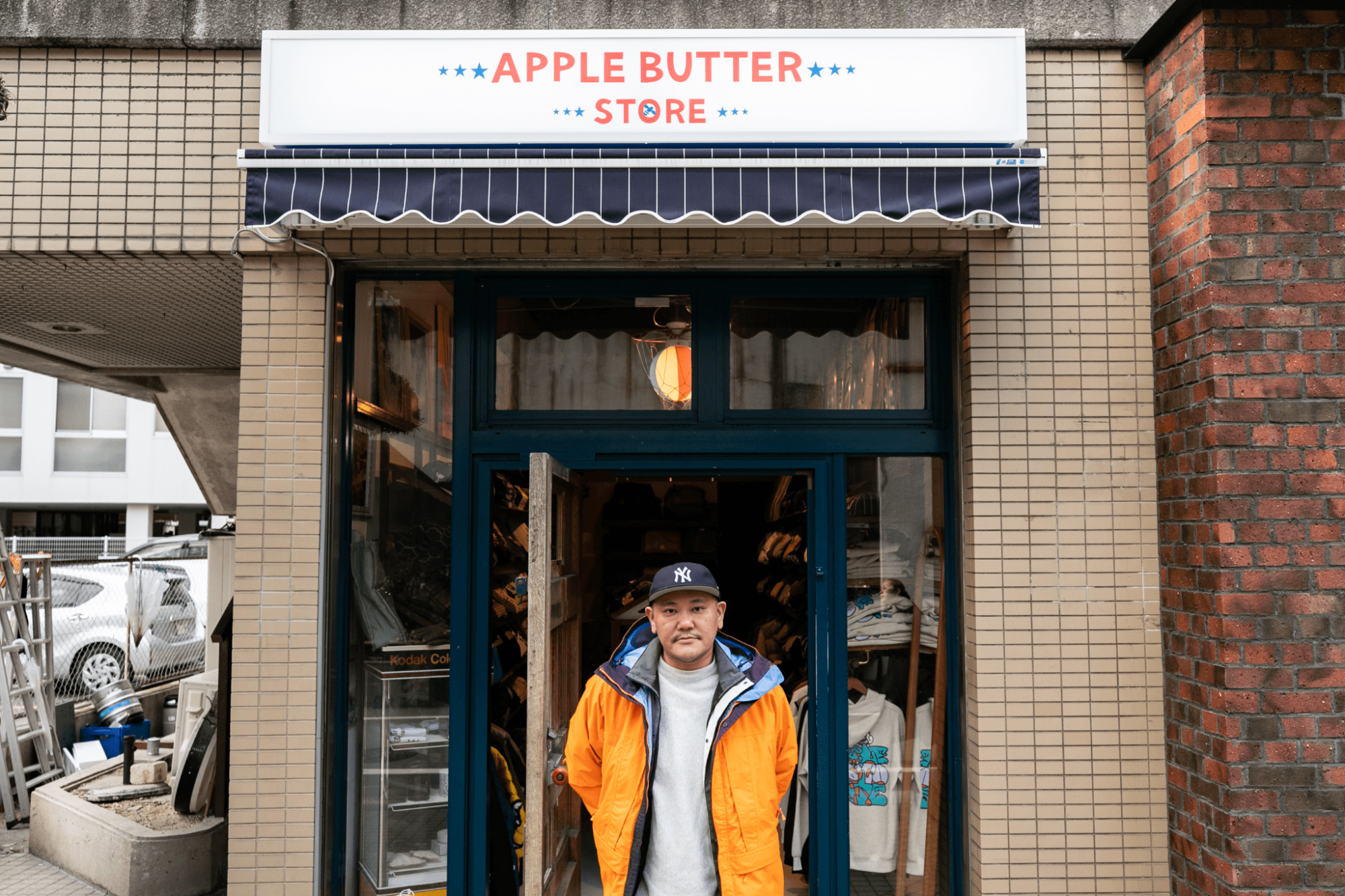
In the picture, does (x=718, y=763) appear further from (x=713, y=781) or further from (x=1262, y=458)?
(x=1262, y=458)

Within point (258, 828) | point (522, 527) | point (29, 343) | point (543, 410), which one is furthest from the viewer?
point (29, 343)

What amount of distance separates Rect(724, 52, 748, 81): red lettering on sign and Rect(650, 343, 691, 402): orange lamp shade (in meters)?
1.25

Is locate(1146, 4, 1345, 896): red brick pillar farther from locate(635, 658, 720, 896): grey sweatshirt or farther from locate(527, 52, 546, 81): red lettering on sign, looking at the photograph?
locate(527, 52, 546, 81): red lettering on sign

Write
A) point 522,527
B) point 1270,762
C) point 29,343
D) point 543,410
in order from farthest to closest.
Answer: point 29,343 < point 522,527 < point 543,410 < point 1270,762

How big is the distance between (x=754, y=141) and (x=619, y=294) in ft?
3.59

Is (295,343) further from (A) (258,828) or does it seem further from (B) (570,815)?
(B) (570,815)

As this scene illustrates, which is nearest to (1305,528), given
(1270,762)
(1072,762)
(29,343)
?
(1270,762)

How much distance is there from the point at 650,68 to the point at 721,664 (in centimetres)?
232

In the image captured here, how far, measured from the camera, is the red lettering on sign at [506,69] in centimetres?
370

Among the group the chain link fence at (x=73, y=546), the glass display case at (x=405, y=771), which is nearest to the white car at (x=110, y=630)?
the glass display case at (x=405, y=771)

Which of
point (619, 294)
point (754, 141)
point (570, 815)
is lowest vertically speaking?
point (570, 815)

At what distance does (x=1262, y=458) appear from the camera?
11.9ft

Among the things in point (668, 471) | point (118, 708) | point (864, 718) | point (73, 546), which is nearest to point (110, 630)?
point (118, 708)

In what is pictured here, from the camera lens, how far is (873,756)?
174 inches
